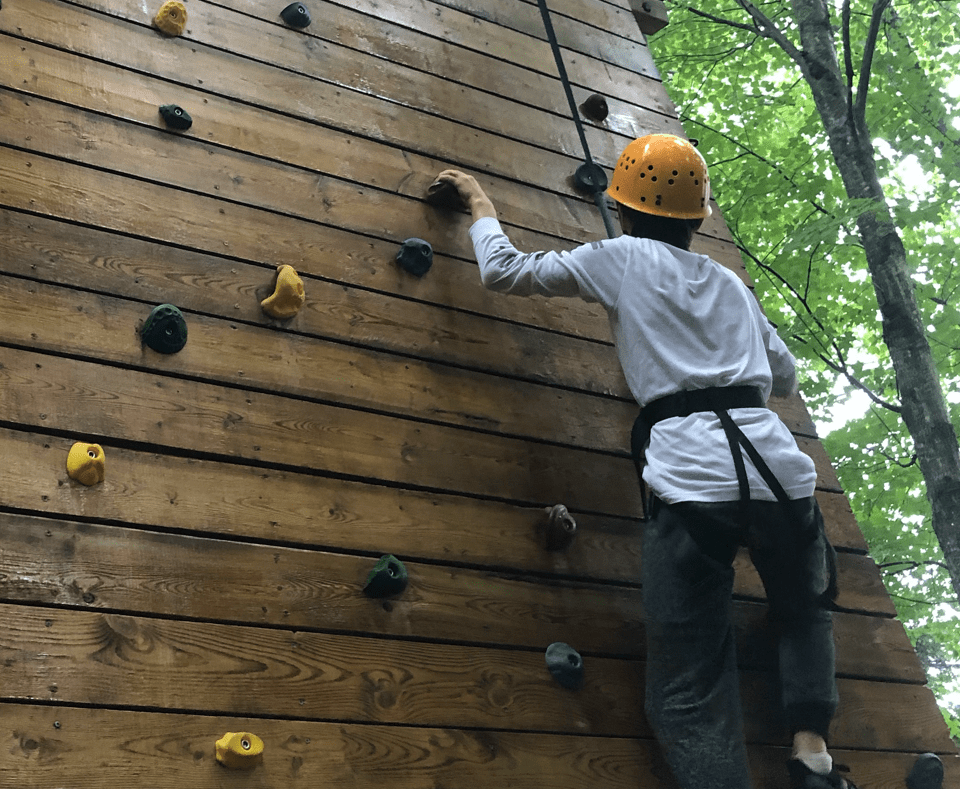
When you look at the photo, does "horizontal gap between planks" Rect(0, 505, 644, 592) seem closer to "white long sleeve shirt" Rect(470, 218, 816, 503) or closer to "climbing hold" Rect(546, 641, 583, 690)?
"climbing hold" Rect(546, 641, 583, 690)

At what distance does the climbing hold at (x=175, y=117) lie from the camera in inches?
108

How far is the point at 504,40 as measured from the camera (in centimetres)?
Result: 395

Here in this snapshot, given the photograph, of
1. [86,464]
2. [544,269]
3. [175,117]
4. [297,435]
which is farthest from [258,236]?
[86,464]

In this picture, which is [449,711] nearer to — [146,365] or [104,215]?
[146,365]

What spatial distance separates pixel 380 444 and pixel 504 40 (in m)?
2.12

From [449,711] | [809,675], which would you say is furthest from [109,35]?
[809,675]

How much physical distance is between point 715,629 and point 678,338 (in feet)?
2.36

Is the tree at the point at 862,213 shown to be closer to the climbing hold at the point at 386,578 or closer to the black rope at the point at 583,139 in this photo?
the black rope at the point at 583,139

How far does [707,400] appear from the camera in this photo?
2.40 m

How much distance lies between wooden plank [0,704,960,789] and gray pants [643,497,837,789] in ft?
0.51

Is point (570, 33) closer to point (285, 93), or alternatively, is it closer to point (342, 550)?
point (285, 93)

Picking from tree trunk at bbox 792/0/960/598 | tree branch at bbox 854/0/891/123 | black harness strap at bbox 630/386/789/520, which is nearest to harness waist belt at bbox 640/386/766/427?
black harness strap at bbox 630/386/789/520

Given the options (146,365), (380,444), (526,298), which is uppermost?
(526,298)

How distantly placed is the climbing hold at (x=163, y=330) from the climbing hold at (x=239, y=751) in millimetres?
920
